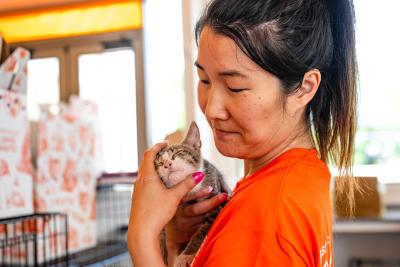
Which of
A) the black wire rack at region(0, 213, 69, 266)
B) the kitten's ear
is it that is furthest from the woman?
the black wire rack at region(0, 213, 69, 266)

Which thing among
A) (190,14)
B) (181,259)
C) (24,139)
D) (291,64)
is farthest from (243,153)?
(190,14)

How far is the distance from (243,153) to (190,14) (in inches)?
65.9

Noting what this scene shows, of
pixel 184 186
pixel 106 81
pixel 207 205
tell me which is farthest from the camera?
pixel 106 81

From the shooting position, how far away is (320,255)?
70 cm

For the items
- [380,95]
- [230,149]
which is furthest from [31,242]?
[380,95]

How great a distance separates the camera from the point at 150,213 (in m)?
0.83

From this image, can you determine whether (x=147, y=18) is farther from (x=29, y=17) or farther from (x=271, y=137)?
(x=271, y=137)

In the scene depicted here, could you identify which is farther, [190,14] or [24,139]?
[190,14]

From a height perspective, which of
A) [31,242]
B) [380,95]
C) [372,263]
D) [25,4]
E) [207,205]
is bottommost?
[372,263]

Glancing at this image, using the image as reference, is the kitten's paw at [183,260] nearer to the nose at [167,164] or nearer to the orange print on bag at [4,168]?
the nose at [167,164]

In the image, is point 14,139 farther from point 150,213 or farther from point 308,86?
point 308,86

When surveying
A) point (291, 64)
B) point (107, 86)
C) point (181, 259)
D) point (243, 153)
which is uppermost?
point (107, 86)

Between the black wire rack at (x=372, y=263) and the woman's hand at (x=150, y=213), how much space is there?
2469 mm

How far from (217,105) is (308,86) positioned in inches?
6.4
